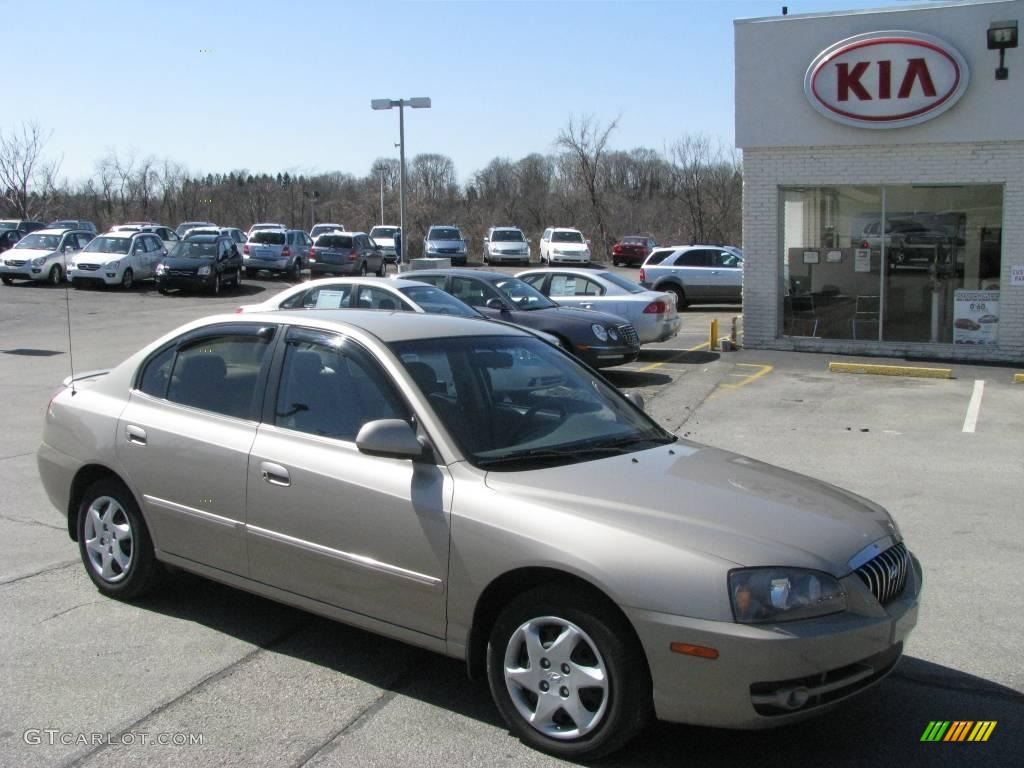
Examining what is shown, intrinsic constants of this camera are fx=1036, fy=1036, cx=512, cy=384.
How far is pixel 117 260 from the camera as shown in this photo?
3238 cm

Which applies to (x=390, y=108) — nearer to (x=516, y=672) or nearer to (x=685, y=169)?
(x=516, y=672)

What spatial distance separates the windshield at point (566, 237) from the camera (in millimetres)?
47625

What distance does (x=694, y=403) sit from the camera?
13117mm

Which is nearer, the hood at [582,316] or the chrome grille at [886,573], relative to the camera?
the chrome grille at [886,573]

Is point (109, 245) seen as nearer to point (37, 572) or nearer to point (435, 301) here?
point (435, 301)

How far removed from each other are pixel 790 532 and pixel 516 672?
1152 mm

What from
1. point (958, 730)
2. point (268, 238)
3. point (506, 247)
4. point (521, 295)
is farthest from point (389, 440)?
point (506, 247)

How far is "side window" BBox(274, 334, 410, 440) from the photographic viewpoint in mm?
4551

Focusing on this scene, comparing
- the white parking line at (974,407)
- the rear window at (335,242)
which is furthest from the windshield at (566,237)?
the white parking line at (974,407)

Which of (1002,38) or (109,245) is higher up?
(1002,38)

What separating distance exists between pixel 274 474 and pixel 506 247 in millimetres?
43649

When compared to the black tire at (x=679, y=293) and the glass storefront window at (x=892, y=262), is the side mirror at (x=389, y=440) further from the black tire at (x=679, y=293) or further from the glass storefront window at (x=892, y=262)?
the black tire at (x=679, y=293)

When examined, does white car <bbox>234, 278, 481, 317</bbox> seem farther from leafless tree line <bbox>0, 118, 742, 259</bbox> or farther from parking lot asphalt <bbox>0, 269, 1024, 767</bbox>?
leafless tree line <bbox>0, 118, 742, 259</bbox>

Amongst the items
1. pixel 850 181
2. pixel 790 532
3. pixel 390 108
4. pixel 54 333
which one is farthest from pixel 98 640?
pixel 390 108
